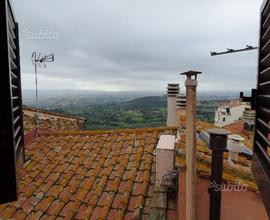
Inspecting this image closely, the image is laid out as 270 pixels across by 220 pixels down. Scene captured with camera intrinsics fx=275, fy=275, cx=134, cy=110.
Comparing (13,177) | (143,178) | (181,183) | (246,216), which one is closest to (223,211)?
(246,216)

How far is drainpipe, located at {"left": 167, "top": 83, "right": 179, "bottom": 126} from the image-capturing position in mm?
6875

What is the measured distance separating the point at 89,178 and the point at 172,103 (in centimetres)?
289

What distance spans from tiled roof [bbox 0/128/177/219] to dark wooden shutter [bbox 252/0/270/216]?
89.3 inches

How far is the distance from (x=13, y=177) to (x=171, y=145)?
9.71 feet

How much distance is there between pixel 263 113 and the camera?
1932 millimetres

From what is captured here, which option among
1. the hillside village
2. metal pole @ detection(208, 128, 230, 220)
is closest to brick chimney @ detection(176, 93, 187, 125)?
the hillside village

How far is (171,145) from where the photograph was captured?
4.35 metres

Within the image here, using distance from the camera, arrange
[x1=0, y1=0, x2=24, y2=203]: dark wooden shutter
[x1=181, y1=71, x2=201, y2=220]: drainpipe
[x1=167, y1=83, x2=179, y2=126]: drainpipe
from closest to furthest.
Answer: [x1=0, y1=0, x2=24, y2=203]: dark wooden shutter, [x1=181, y1=71, x2=201, y2=220]: drainpipe, [x1=167, y1=83, x2=179, y2=126]: drainpipe

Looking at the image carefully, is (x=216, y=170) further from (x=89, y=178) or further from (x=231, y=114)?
(x=231, y=114)

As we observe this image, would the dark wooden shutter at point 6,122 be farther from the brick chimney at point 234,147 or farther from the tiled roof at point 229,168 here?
the brick chimney at point 234,147

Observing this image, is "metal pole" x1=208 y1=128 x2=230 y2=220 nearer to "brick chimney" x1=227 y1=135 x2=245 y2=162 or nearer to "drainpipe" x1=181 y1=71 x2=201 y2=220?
"drainpipe" x1=181 y1=71 x2=201 y2=220

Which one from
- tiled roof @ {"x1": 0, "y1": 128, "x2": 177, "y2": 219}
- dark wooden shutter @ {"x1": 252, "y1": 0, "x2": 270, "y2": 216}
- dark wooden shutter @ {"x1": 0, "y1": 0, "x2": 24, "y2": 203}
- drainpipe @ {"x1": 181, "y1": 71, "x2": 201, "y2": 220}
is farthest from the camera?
tiled roof @ {"x1": 0, "y1": 128, "x2": 177, "y2": 219}

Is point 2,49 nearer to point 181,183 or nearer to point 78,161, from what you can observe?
point 181,183

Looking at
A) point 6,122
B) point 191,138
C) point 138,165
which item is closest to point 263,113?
point 191,138
